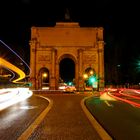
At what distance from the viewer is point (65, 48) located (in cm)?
8450

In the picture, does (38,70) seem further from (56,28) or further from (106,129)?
(106,129)

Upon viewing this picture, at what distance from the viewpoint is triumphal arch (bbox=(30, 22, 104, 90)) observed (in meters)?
83.6

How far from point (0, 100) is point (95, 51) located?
196ft

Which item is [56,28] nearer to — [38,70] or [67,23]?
[67,23]

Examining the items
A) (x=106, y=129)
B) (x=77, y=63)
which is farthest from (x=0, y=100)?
(x=77, y=63)

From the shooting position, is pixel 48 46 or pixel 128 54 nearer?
pixel 48 46

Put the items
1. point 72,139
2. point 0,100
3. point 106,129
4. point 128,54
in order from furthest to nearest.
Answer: point 128,54 < point 0,100 < point 106,129 < point 72,139

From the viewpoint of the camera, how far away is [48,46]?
279 feet

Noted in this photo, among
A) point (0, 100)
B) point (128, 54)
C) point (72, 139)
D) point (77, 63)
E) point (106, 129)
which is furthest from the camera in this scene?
point (128, 54)

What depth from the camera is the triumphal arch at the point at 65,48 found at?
83.6 m

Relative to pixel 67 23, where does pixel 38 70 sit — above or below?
below

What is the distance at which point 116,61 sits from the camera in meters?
93.8

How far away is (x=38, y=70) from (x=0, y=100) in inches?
2298

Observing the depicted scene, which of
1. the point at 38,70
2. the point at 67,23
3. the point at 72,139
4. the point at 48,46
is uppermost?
the point at 67,23
